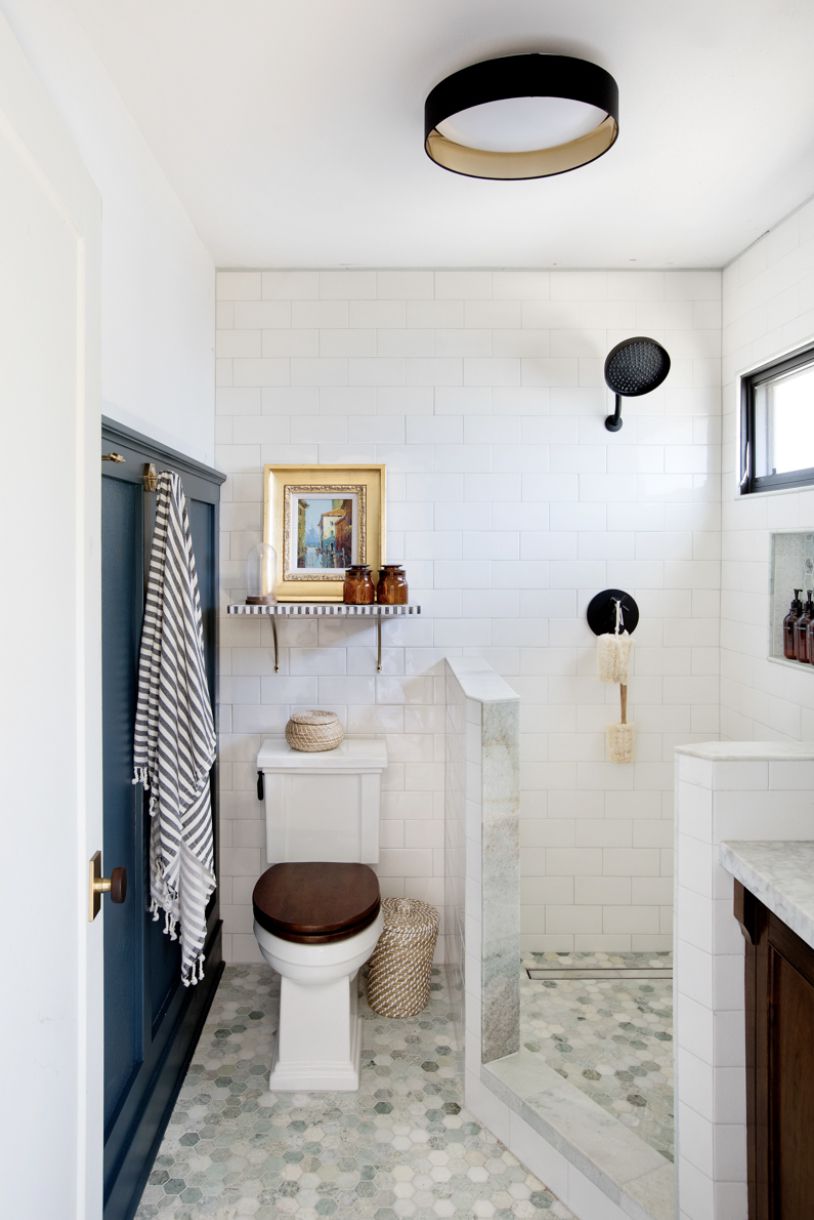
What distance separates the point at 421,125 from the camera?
2.01m

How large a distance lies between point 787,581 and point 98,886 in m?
2.26

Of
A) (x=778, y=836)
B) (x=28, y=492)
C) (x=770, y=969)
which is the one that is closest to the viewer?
(x=28, y=492)

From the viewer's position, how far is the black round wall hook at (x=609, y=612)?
3021 mm

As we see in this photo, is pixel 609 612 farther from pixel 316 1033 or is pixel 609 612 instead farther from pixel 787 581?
pixel 316 1033

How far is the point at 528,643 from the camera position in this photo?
10.0ft

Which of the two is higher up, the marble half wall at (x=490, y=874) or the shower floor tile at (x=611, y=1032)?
the marble half wall at (x=490, y=874)

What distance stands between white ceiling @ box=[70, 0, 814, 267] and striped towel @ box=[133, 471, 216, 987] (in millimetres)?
927

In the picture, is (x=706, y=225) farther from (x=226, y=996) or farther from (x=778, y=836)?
(x=226, y=996)

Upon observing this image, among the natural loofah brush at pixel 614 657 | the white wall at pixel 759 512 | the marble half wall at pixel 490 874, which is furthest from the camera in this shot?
the natural loofah brush at pixel 614 657

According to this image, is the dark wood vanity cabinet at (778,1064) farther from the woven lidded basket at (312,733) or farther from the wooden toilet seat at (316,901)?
the woven lidded basket at (312,733)

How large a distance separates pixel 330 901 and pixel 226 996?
0.77 metres

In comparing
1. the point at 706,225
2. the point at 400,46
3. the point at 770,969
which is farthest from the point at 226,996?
the point at 706,225

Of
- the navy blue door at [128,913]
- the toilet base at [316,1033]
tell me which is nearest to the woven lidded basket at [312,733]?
the toilet base at [316,1033]

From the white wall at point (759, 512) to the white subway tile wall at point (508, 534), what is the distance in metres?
0.08
